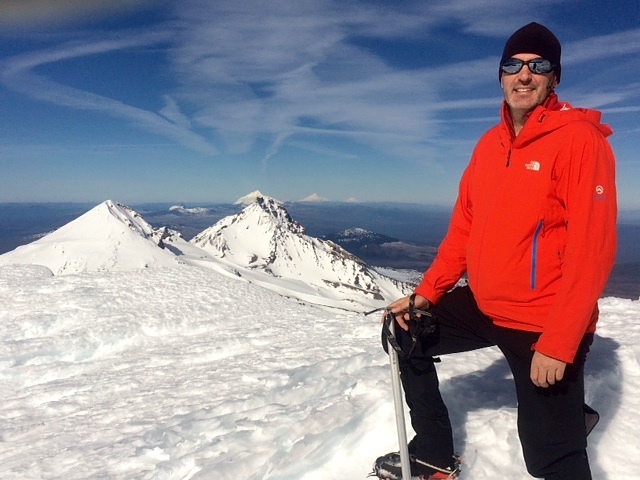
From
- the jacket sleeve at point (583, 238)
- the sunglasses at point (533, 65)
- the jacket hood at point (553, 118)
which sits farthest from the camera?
the sunglasses at point (533, 65)

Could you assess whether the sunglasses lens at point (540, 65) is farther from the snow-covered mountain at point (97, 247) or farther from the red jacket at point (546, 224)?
the snow-covered mountain at point (97, 247)

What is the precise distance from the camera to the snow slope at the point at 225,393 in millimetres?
4938

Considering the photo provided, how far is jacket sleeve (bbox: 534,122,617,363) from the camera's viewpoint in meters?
3.02

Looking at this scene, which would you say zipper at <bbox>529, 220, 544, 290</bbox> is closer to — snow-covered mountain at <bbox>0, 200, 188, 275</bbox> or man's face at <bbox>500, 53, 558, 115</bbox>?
man's face at <bbox>500, 53, 558, 115</bbox>

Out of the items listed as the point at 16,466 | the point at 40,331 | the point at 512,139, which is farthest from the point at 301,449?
the point at 40,331

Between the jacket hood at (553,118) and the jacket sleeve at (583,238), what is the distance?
0.53 ft

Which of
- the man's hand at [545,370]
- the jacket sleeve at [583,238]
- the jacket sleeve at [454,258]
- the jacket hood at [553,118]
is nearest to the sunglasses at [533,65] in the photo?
the jacket hood at [553,118]

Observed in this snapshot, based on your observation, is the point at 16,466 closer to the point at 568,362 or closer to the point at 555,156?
the point at 568,362

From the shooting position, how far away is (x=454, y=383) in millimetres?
5965

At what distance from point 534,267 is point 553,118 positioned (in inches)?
45.6

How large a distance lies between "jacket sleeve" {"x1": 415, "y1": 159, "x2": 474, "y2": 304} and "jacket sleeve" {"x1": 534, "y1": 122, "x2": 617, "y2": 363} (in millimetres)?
1336

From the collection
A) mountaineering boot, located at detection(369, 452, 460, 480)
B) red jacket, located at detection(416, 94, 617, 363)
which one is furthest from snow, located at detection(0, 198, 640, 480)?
red jacket, located at detection(416, 94, 617, 363)

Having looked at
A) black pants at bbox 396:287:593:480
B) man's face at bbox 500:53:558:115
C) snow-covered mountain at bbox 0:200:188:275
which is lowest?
snow-covered mountain at bbox 0:200:188:275

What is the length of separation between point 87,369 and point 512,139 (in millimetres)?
11897
